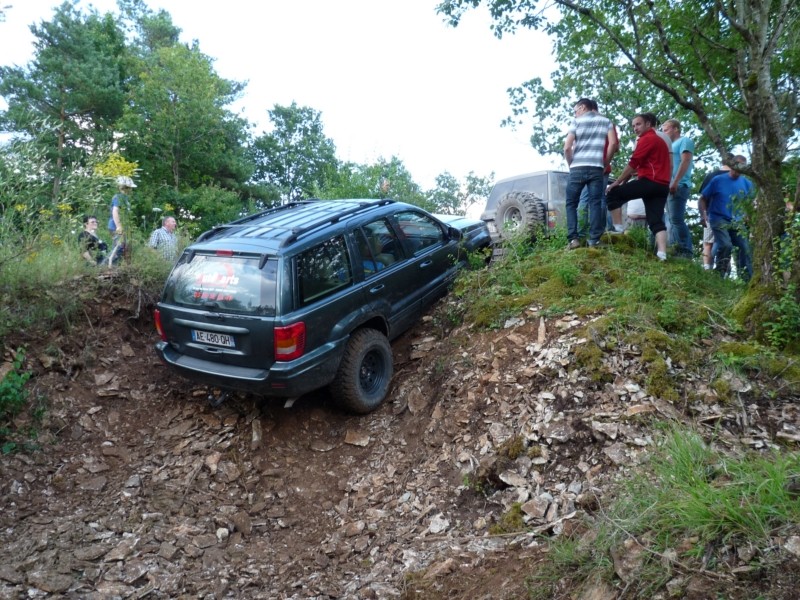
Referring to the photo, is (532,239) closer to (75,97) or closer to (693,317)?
(693,317)

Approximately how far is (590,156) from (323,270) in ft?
11.0

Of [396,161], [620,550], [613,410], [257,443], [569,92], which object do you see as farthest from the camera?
[569,92]

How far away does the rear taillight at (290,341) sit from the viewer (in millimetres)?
4461

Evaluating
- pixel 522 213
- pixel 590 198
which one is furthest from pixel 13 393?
pixel 522 213

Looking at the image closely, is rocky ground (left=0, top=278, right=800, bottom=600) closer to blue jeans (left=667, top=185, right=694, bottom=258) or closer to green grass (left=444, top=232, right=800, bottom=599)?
green grass (left=444, top=232, right=800, bottom=599)

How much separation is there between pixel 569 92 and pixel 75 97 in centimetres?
2074

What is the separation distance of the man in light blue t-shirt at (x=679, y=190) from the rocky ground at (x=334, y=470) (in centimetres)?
286

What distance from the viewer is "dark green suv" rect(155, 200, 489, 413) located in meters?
4.54

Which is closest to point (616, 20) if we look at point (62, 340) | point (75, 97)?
point (62, 340)

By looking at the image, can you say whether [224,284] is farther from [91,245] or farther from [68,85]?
[68,85]

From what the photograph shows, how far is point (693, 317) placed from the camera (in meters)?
4.58

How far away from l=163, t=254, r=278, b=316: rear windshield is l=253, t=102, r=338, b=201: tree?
110 ft

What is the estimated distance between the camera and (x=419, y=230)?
638 centimetres

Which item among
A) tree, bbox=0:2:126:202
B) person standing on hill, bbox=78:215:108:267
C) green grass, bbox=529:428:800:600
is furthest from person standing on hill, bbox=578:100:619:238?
tree, bbox=0:2:126:202
